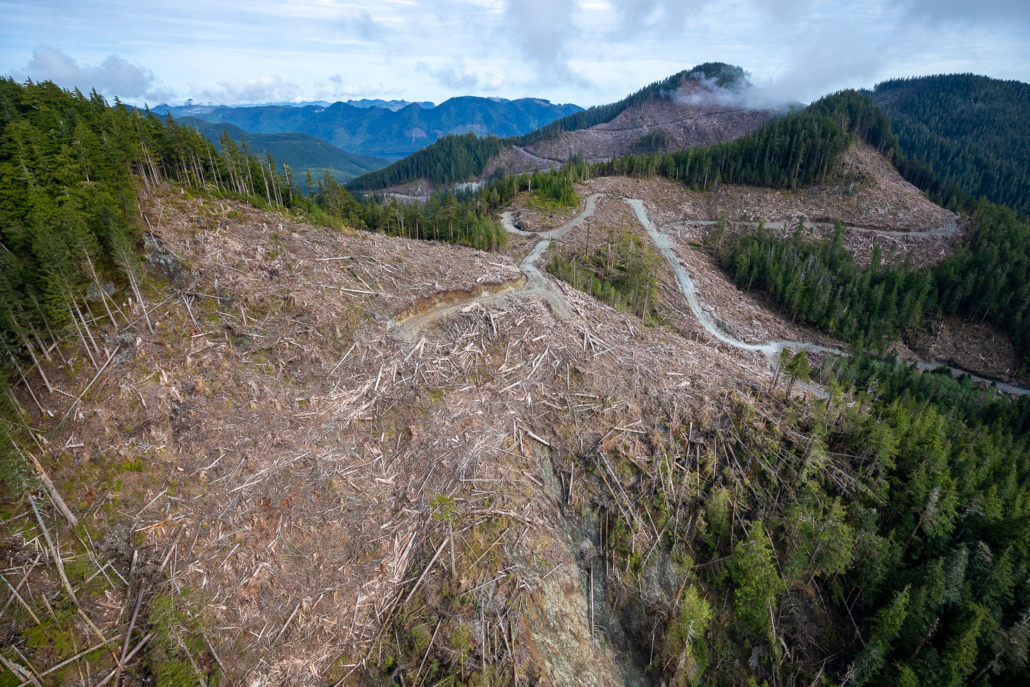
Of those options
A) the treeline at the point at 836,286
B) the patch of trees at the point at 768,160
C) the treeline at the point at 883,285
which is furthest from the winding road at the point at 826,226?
the patch of trees at the point at 768,160

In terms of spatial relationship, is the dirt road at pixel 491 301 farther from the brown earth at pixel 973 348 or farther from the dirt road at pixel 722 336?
the brown earth at pixel 973 348

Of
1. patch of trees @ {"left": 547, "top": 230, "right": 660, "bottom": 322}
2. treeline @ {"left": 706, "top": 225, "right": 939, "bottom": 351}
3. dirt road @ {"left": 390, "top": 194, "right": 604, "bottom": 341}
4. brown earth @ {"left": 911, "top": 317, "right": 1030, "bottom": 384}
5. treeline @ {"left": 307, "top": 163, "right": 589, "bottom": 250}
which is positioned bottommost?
brown earth @ {"left": 911, "top": 317, "right": 1030, "bottom": 384}

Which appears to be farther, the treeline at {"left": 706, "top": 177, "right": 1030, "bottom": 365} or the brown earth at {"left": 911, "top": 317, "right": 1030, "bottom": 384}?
the treeline at {"left": 706, "top": 177, "right": 1030, "bottom": 365}

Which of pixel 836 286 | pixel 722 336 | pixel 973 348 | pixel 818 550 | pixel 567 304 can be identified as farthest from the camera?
pixel 836 286

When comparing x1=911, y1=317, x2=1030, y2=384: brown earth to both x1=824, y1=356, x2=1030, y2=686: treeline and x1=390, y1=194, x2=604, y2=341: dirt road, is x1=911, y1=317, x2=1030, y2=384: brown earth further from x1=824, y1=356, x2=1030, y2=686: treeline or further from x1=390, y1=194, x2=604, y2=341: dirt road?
x1=390, y1=194, x2=604, y2=341: dirt road

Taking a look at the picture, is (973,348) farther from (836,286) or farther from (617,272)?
(617,272)

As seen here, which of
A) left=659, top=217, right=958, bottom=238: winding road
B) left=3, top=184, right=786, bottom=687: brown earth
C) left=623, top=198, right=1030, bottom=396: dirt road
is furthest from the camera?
left=659, top=217, right=958, bottom=238: winding road

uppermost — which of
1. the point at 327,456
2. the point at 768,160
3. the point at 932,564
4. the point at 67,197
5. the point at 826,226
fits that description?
the point at 768,160

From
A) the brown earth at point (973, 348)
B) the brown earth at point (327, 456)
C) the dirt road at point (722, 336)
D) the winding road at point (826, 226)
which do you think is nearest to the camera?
the brown earth at point (327, 456)

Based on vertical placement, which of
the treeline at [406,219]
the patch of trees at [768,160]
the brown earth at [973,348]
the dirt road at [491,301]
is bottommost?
the brown earth at [973,348]

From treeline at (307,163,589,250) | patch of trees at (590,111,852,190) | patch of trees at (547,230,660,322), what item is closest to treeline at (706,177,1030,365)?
patch of trees at (547,230,660,322)

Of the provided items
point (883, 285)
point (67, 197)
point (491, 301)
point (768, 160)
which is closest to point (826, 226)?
point (768, 160)
